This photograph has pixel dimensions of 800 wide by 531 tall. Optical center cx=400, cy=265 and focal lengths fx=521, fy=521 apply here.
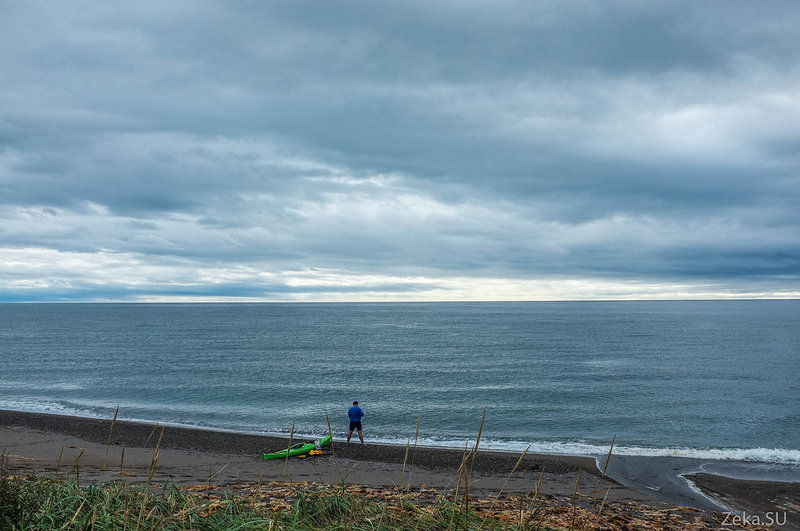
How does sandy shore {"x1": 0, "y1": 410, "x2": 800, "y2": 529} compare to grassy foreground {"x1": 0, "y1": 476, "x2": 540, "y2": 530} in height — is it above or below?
below

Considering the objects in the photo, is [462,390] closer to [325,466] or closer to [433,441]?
[433,441]

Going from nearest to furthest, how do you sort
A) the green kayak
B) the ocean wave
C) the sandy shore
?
the sandy shore → the green kayak → the ocean wave

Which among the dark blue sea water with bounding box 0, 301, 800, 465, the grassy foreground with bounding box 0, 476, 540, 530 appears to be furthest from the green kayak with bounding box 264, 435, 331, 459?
the grassy foreground with bounding box 0, 476, 540, 530

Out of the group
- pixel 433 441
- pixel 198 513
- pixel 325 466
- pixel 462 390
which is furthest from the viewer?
pixel 462 390

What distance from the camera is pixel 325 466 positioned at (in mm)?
21406

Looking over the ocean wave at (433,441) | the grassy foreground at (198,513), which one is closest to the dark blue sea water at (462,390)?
the ocean wave at (433,441)

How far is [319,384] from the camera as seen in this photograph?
45.1 metres

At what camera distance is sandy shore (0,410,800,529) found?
57.7 feet

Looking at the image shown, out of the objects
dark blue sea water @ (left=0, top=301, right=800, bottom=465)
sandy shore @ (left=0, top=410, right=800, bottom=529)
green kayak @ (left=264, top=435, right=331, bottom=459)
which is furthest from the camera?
dark blue sea water @ (left=0, top=301, right=800, bottom=465)

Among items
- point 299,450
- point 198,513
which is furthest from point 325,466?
point 198,513

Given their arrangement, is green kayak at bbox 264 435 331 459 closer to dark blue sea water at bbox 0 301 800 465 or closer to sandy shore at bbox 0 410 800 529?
sandy shore at bbox 0 410 800 529

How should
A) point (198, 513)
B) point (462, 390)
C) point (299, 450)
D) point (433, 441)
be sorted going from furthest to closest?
point (462, 390)
point (433, 441)
point (299, 450)
point (198, 513)

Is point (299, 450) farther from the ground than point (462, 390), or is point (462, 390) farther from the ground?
point (299, 450)

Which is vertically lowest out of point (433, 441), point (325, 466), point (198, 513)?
point (433, 441)
